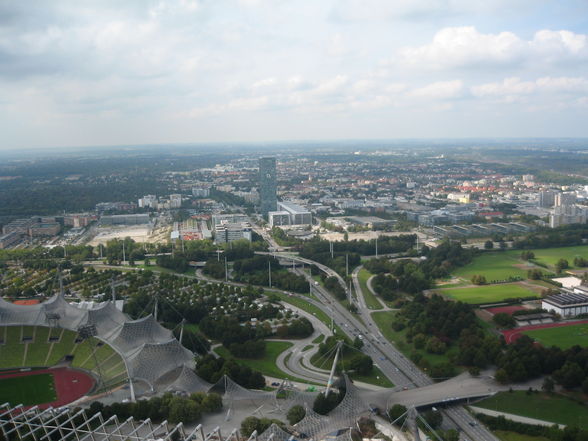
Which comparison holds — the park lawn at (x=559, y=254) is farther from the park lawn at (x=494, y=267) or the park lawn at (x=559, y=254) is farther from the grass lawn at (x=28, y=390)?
the grass lawn at (x=28, y=390)

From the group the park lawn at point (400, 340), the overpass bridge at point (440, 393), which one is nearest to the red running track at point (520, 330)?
the park lawn at point (400, 340)

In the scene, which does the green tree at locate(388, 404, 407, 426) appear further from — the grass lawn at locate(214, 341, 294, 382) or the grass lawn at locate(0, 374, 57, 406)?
the grass lawn at locate(0, 374, 57, 406)

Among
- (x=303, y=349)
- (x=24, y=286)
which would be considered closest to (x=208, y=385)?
(x=303, y=349)

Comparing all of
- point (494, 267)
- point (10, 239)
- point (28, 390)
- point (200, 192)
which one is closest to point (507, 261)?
point (494, 267)

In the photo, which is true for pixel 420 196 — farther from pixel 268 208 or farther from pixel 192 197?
pixel 192 197

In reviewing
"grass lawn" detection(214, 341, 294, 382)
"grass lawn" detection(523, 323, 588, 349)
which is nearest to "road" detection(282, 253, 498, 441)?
"grass lawn" detection(214, 341, 294, 382)

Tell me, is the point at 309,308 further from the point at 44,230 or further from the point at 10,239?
the point at 44,230
